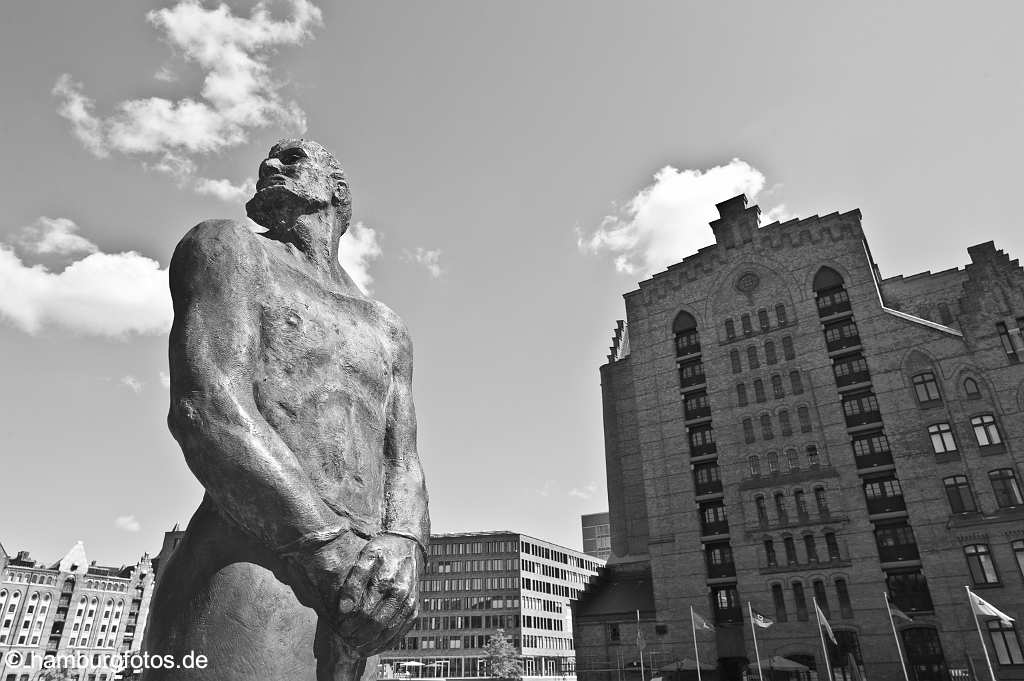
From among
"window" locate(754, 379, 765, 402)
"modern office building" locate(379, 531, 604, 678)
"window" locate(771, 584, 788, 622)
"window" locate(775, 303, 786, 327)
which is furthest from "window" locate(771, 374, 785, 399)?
"modern office building" locate(379, 531, 604, 678)

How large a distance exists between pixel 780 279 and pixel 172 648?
46.6m

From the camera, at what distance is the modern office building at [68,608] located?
69.1 metres

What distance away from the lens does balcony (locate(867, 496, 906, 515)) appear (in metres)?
35.8

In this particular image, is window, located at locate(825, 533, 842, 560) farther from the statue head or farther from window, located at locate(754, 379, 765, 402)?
the statue head

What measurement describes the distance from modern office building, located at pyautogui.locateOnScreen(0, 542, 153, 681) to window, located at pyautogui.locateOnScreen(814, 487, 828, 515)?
216ft

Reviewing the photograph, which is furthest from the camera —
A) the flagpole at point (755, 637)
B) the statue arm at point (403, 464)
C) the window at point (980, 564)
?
the flagpole at point (755, 637)

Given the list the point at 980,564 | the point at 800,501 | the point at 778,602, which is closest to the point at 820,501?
the point at 800,501

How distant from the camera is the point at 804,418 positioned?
3997 cm

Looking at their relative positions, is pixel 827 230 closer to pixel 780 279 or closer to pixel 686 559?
pixel 780 279

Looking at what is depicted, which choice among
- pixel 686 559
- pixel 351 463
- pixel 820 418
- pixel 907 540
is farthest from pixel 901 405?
pixel 351 463

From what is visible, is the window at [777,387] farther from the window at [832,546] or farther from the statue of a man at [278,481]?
the statue of a man at [278,481]

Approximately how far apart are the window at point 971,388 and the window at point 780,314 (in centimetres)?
1071

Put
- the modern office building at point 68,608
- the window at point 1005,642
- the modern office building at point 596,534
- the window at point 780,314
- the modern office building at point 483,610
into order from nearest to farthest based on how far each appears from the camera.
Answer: the window at point 1005,642 < the window at point 780,314 < the modern office building at point 68,608 < the modern office building at point 483,610 < the modern office building at point 596,534

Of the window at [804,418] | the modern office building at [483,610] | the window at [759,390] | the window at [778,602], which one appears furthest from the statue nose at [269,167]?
the modern office building at [483,610]
